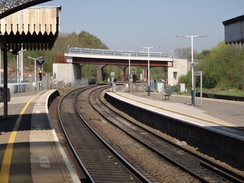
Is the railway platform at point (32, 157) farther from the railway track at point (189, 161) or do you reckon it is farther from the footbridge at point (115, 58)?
the footbridge at point (115, 58)

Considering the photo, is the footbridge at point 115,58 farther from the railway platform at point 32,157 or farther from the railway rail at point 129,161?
the railway platform at point 32,157

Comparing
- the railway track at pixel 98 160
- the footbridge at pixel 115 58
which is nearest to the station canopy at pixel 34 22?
the railway track at pixel 98 160

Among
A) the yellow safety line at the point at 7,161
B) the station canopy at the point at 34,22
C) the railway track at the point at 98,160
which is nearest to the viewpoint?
the yellow safety line at the point at 7,161

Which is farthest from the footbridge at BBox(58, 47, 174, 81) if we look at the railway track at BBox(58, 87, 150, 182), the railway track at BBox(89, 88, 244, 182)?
the railway track at BBox(89, 88, 244, 182)

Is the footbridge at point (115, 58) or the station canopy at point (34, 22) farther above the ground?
the footbridge at point (115, 58)

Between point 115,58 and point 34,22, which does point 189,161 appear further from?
point 115,58

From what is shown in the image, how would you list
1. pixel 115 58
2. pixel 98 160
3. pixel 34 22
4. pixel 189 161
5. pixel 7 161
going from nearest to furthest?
1. pixel 7 161
2. pixel 34 22
3. pixel 98 160
4. pixel 189 161
5. pixel 115 58

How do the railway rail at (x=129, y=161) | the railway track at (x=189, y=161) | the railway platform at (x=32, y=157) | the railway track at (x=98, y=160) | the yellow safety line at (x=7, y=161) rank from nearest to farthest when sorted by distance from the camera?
the yellow safety line at (x=7, y=161) < the railway platform at (x=32, y=157) < the railway track at (x=98, y=160) < the railway rail at (x=129, y=161) < the railway track at (x=189, y=161)

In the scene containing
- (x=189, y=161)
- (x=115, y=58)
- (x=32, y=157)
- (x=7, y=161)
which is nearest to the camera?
(x=7, y=161)

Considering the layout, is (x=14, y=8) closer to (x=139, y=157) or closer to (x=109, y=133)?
(x=139, y=157)

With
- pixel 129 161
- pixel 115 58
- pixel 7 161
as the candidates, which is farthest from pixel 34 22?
pixel 115 58

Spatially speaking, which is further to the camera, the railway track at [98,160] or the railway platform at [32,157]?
the railway track at [98,160]

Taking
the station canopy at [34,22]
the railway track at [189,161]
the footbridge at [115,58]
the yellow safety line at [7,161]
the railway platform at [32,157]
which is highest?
the footbridge at [115,58]

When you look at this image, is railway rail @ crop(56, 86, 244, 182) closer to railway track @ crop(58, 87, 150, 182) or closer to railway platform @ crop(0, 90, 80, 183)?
railway track @ crop(58, 87, 150, 182)
